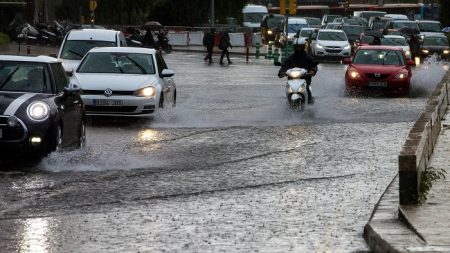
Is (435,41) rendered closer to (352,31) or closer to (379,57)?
(352,31)

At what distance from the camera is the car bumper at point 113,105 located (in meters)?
23.0

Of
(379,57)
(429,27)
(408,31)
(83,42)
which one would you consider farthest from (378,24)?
(83,42)

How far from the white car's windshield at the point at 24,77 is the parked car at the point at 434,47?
4446 centimetres

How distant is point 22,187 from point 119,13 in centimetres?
8842

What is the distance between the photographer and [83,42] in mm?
30828

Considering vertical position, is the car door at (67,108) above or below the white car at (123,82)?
above

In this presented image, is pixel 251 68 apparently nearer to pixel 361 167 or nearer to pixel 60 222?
pixel 361 167

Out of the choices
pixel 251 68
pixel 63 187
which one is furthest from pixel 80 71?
pixel 251 68

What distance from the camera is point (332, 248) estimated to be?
9945 mm

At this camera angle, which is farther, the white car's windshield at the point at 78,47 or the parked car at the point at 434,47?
the parked car at the point at 434,47

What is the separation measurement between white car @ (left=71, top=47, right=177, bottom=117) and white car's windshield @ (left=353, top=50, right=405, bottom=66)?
31.7 ft

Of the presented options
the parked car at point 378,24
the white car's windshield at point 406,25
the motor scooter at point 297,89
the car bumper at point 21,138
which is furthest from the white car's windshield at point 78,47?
the parked car at point 378,24

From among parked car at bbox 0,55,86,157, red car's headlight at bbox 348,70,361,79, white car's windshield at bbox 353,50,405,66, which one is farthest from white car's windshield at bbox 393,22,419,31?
parked car at bbox 0,55,86,157

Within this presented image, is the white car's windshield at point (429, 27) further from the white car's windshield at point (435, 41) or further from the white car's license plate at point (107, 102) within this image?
Answer: the white car's license plate at point (107, 102)
